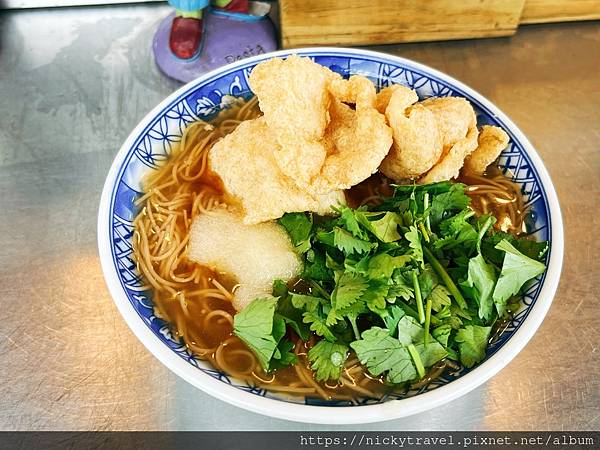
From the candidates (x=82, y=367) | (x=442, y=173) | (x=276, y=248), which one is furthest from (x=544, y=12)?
(x=82, y=367)

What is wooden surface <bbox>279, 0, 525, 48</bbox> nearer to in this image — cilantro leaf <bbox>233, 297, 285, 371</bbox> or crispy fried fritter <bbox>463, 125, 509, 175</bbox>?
crispy fried fritter <bbox>463, 125, 509, 175</bbox>

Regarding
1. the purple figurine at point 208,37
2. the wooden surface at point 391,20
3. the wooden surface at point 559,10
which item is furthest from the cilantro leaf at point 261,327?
the wooden surface at point 559,10

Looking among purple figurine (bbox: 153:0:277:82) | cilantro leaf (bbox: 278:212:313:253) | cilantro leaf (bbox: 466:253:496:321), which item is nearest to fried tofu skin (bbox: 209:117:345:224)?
cilantro leaf (bbox: 278:212:313:253)

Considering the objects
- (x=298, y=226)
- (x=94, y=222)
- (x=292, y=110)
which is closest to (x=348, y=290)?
(x=298, y=226)

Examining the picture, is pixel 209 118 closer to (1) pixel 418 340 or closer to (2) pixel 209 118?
(2) pixel 209 118

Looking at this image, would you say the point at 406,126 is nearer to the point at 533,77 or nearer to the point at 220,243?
the point at 220,243

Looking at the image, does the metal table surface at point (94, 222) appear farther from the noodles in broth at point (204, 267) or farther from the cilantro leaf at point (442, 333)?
the cilantro leaf at point (442, 333)
